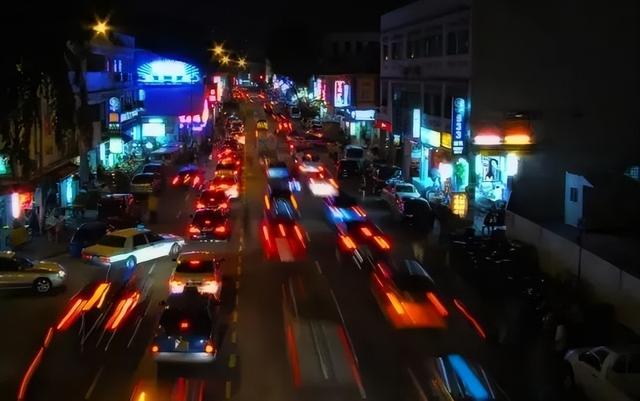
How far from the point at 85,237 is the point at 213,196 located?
9969 millimetres

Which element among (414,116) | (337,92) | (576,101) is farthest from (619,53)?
(337,92)

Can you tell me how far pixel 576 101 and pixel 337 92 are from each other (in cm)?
5319

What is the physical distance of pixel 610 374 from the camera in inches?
584

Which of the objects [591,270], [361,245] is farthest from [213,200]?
[591,270]

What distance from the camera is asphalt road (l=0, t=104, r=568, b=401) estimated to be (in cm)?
1608

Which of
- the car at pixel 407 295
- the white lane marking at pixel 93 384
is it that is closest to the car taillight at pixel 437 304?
the car at pixel 407 295

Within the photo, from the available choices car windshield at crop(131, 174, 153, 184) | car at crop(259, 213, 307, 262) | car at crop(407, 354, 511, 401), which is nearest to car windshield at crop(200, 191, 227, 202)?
car at crop(259, 213, 307, 262)

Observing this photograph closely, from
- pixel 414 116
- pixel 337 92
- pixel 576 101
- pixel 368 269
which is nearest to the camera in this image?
pixel 368 269

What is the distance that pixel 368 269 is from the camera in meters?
28.1

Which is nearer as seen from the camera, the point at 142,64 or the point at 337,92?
the point at 142,64

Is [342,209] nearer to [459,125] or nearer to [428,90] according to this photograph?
[459,125]

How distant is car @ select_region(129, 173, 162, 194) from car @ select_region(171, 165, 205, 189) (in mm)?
4155

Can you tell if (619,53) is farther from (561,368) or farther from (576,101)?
(561,368)

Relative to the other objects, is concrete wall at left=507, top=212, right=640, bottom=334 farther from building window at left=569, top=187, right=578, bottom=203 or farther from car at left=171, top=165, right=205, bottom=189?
car at left=171, top=165, right=205, bottom=189
